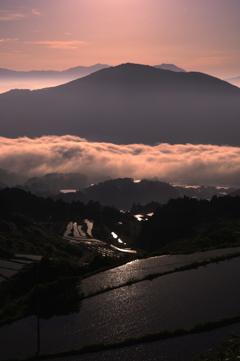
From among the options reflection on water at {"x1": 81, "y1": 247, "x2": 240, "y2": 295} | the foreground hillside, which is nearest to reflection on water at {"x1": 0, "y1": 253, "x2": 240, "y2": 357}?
reflection on water at {"x1": 81, "y1": 247, "x2": 240, "y2": 295}

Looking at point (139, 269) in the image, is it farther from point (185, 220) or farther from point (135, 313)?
point (185, 220)

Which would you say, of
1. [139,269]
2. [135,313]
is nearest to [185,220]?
[139,269]

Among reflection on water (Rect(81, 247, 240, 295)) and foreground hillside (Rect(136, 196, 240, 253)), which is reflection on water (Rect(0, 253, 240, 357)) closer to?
reflection on water (Rect(81, 247, 240, 295))

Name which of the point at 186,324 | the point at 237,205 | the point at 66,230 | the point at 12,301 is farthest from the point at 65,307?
the point at 66,230

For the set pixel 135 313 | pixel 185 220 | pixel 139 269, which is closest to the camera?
pixel 135 313

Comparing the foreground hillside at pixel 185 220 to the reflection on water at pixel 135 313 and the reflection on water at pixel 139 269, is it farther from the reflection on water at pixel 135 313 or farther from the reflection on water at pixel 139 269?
the reflection on water at pixel 135 313

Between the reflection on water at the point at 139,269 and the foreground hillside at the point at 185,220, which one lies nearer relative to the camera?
the reflection on water at the point at 139,269

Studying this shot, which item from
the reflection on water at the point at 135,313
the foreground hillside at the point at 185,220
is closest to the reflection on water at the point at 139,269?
the reflection on water at the point at 135,313
